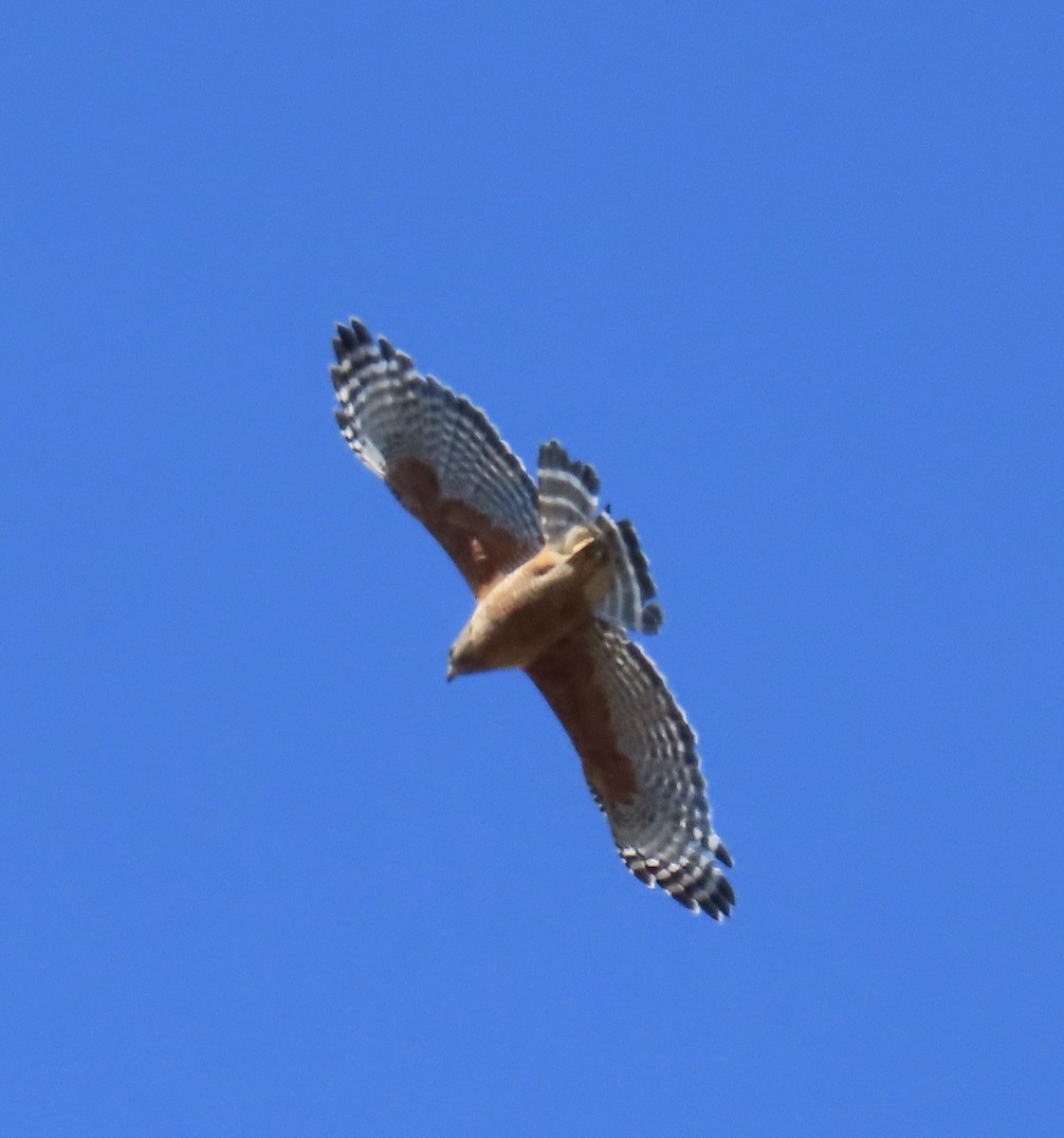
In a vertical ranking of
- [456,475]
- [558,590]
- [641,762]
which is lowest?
[641,762]

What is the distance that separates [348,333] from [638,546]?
264cm

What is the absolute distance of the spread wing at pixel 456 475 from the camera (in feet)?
51.4

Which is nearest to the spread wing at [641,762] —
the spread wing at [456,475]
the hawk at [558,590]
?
the hawk at [558,590]

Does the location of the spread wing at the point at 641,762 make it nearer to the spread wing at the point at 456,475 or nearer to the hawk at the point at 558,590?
the hawk at the point at 558,590

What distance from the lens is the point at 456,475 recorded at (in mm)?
15672

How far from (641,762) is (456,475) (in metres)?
2.38

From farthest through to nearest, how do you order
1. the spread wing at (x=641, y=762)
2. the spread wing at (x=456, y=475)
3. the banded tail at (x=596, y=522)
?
1. the spread wing at (x=641, y=762)
2. the spread wing at (x=456, y=475)
3. the banded tail at (x=596, y=522)

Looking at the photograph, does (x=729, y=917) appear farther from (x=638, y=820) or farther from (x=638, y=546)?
(x=638, y=546)

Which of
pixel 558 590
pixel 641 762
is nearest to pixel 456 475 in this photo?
pixel 558 590

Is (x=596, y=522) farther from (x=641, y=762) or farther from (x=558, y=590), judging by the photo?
(x=641, y=762)

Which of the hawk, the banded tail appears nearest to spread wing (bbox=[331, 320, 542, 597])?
the hawk

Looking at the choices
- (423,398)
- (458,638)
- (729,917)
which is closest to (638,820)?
(729,917)

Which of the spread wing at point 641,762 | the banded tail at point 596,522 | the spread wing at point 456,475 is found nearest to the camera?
the banded tail at point 596,522

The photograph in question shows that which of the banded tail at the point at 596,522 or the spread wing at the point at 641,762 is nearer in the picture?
the banded tail at the point at 596,522
